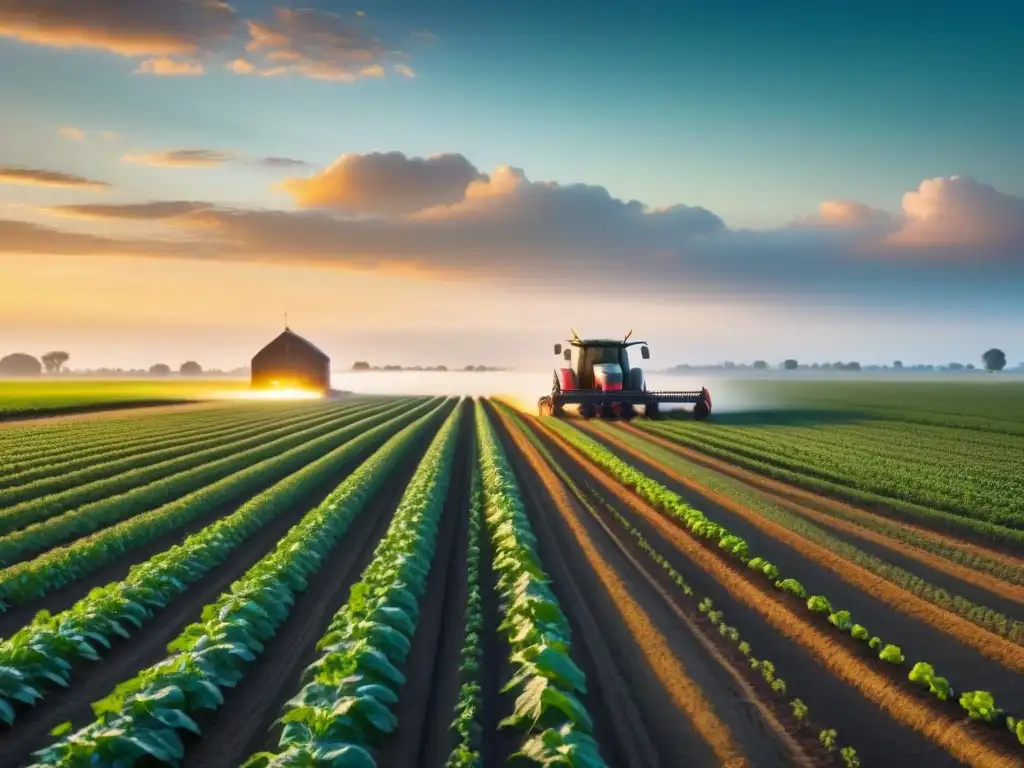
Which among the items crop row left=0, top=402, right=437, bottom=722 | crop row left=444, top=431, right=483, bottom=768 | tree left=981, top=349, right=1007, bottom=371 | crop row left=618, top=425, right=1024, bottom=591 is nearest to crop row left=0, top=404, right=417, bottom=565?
crop row left=0, top=402, right=437, bottom=722

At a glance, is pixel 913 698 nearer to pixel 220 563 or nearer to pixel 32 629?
pixel 32 629

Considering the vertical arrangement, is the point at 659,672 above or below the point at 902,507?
below

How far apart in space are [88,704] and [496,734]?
4.16 meters

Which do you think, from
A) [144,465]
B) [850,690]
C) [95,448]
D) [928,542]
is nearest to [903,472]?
[928,542]

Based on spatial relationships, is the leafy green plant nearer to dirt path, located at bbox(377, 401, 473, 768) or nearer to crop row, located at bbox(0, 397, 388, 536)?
dirt path, located at bbox(377, 401, 473, 768)

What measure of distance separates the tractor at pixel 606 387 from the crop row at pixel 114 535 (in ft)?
54.7

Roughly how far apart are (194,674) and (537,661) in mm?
3192

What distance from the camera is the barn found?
7788 centimetres

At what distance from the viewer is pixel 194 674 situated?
23.2 feet

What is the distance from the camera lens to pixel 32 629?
28.4 ft

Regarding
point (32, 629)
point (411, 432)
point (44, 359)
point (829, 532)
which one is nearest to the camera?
point (32, 629)

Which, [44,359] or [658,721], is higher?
[44,359]

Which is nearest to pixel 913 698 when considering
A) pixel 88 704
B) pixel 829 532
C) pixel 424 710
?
pixel 424 710

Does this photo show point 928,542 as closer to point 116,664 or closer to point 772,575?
point 772,575
